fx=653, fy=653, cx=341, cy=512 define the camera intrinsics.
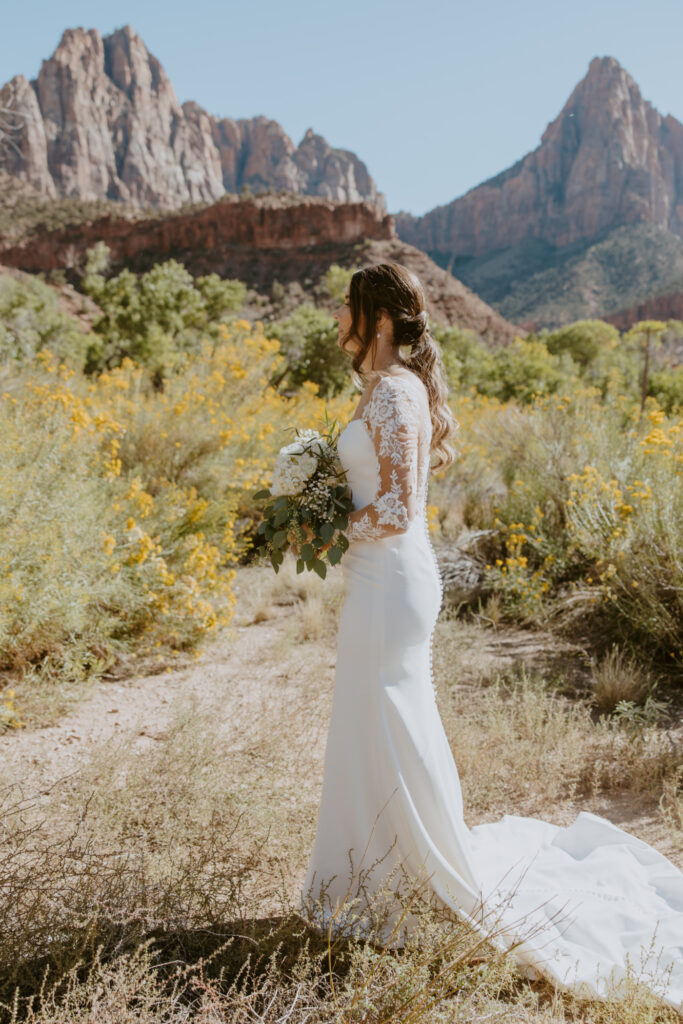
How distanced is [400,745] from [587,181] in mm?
131013

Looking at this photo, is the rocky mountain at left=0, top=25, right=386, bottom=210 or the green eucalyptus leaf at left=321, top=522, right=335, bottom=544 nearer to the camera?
the green eucalyptus leaf at left=321, top=522, right=335, bottom=544

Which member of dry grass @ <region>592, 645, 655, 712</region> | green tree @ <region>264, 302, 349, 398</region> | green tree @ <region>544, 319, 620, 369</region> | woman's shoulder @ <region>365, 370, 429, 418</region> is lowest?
dry grass @ <region>592, 645, 655, 712</region>

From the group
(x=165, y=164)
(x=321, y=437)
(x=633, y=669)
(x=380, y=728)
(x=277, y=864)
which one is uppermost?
(x=165, y=164)

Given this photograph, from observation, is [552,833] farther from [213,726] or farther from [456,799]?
[213,726]

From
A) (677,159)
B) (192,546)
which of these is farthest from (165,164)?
(192,546)

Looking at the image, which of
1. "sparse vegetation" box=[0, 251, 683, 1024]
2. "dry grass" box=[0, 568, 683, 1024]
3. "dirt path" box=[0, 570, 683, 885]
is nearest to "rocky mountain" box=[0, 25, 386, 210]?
"sparse vegetation" box=[0, 251, 683, 1024]

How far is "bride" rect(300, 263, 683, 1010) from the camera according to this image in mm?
2166

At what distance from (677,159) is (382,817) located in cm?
15652

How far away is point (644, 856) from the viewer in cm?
274

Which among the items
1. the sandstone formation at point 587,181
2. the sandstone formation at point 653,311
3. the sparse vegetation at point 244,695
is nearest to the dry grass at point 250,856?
the sparse vegetation at point 244,695

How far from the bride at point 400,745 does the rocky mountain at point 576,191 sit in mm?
94861

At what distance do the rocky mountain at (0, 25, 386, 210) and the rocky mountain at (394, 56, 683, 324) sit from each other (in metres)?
26.8

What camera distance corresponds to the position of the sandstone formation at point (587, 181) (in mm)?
109188

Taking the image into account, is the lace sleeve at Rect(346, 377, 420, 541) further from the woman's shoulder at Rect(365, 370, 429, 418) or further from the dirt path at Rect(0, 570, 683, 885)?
the dirt path at Rect(0, 570, 683, 885)
